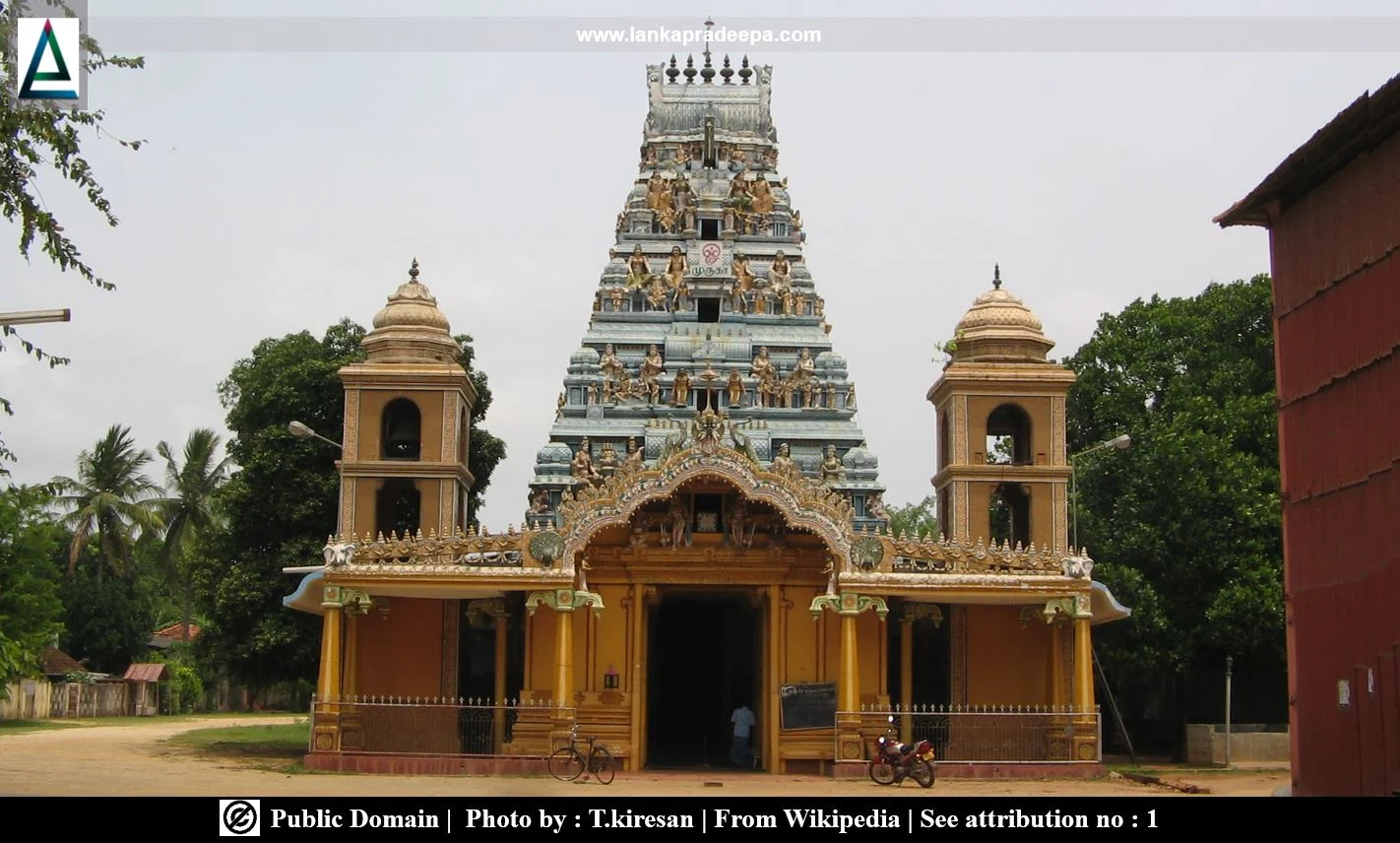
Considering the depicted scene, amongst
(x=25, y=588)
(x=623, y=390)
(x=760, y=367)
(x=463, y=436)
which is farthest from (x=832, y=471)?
(x=25, y=588)

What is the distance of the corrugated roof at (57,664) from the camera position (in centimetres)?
5922

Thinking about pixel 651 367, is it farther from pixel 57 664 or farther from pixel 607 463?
pixel 57 664

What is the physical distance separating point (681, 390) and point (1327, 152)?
53.8 ft

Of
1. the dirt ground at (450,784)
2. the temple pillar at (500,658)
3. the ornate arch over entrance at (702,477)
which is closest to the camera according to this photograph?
the dirt ground at (450,784)

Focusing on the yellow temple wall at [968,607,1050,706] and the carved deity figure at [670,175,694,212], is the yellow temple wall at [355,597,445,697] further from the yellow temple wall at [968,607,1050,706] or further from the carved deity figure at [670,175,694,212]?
the carved deity figure at [670,175,694,212]

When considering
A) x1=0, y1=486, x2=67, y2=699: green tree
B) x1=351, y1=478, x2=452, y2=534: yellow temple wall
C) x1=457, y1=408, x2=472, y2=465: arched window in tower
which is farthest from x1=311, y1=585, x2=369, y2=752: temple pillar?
x1=0, y1=486, x2=67, y2=699: green tree

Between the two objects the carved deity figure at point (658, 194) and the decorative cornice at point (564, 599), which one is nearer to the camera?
the decorative cornice at point (564, 599)

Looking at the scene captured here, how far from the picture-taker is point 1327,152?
20906mm

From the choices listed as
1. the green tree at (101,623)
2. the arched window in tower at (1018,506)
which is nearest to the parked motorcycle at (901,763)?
the arched window in tower at (1018,506)

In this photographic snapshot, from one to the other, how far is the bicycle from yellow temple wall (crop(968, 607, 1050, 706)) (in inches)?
282

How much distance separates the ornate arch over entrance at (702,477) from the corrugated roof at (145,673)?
3817 centimetres

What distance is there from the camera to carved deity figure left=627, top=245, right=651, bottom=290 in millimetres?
36562

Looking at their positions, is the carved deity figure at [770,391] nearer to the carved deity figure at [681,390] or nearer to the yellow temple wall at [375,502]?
the carved deity figure at [681,390]
